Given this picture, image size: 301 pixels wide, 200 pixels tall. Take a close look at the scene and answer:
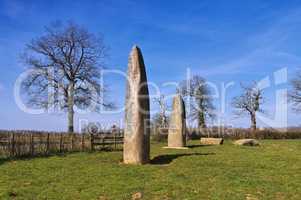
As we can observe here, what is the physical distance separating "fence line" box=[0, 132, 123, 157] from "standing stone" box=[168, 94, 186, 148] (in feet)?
12.3

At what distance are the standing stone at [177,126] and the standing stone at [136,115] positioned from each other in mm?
8526

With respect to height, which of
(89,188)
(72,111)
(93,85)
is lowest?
(89,188)

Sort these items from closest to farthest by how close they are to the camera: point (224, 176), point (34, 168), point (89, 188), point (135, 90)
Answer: point (89, 188) < point (224, 176) < point (34, 168) < point (135, 90)

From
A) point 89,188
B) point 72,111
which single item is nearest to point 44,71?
point 72,111

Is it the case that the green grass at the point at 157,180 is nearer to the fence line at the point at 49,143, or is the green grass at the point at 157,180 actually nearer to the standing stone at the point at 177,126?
the fence line at the point at 49,143

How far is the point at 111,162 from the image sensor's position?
49.5 feet

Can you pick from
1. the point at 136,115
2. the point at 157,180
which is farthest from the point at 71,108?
the point at 157,180

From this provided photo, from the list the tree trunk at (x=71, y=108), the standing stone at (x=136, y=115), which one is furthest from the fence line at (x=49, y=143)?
the tree trunk at (x=71, y=108)

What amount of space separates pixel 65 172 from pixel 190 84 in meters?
40.4

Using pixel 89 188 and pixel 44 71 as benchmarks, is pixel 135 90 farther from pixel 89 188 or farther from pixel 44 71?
pixel 44 71

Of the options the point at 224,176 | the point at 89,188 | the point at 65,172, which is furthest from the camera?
the point at 65,172

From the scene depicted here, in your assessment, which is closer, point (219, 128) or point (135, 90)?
point (135, 90)

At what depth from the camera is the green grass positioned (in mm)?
9211

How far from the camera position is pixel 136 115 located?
583 inches
